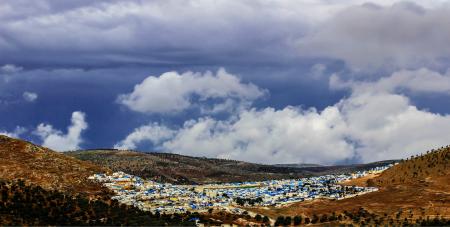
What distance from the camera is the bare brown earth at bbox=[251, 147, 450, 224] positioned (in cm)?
12738

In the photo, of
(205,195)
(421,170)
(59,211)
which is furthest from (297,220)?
(421,170)

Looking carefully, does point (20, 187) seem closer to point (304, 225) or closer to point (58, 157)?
point (58, 157)

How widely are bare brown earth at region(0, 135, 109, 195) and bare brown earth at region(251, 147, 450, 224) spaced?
39565 millimetres

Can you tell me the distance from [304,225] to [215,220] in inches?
678

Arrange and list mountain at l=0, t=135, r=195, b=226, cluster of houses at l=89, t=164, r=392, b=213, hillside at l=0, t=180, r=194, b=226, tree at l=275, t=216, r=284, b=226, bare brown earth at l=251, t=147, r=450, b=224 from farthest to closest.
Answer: cluster of houses at l=89, t=164, r=392, b=213, bare brown earth at l=251, t=147, r=450, b=224, tree at l=275, t=216, r=284, b=226, mountain at l=0, t=135, r=195, b=226, hillside at l=0, t=180, r=194, b=226

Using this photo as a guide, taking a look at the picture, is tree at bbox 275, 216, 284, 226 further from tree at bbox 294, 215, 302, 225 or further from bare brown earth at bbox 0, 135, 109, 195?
bare brown earth at bbox 0, 135, 109, 195

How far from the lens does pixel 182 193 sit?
485ft

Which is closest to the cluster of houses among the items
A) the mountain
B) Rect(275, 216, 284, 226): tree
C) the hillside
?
the mountain

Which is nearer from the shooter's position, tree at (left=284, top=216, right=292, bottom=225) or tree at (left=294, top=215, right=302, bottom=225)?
tree at (left=284, top=216, right=292, bottom=225)

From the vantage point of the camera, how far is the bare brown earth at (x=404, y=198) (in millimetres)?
127375

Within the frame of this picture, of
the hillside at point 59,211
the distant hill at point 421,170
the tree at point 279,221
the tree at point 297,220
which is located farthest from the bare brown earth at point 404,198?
the hillside at point 59,211

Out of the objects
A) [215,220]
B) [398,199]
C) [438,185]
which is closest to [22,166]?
[215,220]

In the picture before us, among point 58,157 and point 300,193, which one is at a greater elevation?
point 58,157

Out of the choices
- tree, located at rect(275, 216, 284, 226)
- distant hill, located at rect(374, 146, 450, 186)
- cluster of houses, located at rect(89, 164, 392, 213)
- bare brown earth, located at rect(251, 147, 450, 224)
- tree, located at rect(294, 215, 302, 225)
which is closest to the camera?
tree, located at rect(275, 216, 284, 226)
